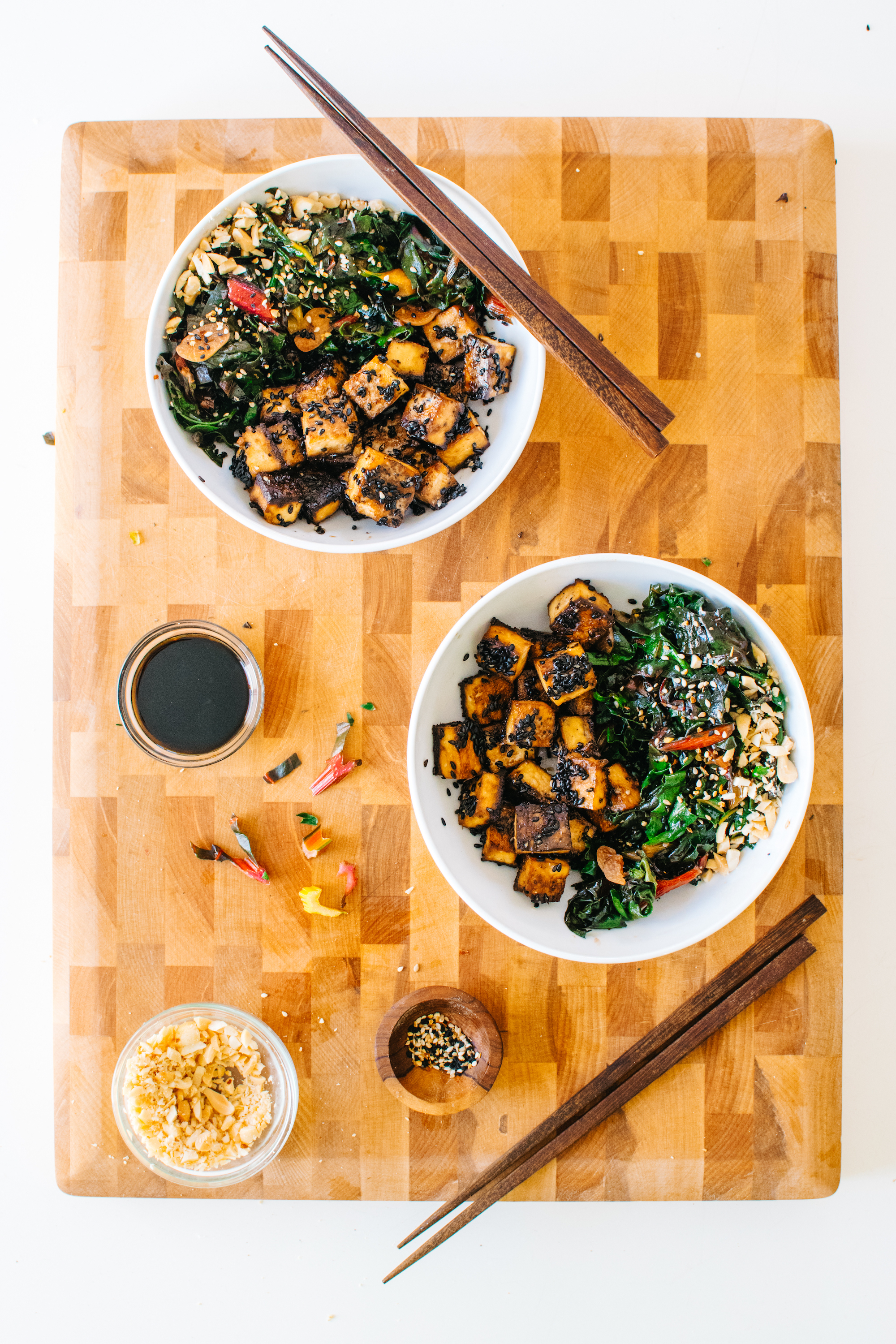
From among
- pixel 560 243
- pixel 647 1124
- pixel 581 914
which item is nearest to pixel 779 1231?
pixel 647 1124

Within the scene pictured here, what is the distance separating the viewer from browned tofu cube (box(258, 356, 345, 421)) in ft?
6.31

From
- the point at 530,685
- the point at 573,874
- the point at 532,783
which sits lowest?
the point at 573,874

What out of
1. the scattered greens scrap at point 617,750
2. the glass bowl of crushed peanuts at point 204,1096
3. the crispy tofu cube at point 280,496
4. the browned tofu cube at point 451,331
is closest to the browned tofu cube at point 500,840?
the scattered greens scrap at point 617,750

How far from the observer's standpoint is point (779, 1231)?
2.46 meters

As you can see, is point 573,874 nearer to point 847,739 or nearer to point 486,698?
point 486,698

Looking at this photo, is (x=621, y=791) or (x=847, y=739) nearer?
(x=621, y=791)

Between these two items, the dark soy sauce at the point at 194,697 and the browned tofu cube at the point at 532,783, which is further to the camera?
the dark soy sauce at the point at 194,697

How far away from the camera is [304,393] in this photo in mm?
1930

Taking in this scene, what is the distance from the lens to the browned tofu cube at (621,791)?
192 cm

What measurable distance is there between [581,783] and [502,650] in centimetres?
35

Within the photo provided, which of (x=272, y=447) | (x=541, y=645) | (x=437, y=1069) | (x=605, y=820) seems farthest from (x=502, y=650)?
(x=437, y=1069)

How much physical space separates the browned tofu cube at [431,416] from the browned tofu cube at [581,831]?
91cm

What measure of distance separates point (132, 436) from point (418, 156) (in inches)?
39.7

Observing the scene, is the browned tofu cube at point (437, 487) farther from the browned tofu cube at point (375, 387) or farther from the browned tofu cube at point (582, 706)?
the browned tofu cube at point (582, 706)
